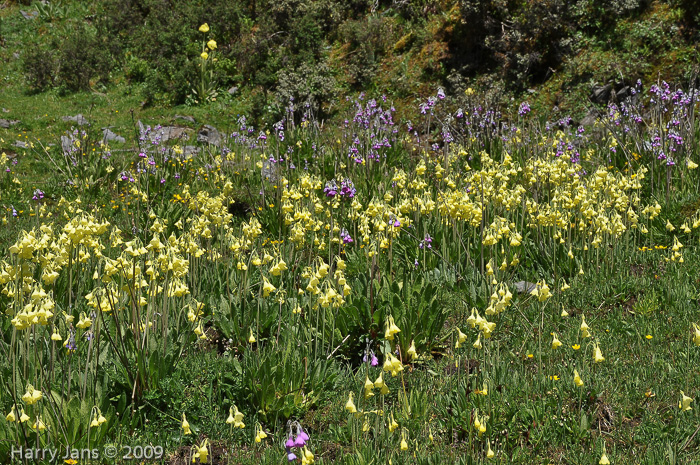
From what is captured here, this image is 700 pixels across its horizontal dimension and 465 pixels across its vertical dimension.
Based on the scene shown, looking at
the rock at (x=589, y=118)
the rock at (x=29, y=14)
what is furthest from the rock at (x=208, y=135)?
the rock at (x=29, y=14)

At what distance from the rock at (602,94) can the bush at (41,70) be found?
13185mm

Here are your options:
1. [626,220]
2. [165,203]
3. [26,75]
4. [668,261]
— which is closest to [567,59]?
[626,220]

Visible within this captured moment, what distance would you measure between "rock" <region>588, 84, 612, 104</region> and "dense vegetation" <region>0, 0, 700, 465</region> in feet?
0.11

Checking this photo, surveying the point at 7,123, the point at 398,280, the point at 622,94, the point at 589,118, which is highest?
the point at 622,94

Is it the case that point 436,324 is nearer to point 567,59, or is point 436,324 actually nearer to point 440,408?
point 440,408

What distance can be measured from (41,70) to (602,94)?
13.6 m

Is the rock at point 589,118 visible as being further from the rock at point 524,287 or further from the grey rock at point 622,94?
the rock at point 524,287

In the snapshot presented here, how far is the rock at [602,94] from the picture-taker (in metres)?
9.27

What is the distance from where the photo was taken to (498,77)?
1056 centimetres

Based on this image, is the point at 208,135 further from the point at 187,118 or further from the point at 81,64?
the point at 81,64

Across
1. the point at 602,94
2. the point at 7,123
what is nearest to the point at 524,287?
the point at 602,94

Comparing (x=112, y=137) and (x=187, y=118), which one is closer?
(x=112, y=137)

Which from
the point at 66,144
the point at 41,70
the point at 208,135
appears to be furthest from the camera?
the point at 41,70

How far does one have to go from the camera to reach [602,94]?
30.6 feet
